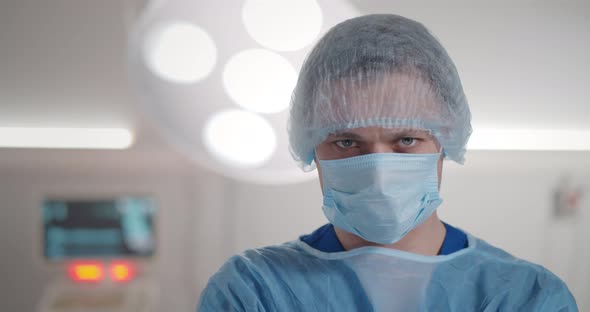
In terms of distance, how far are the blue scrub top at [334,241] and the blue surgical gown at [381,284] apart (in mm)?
33

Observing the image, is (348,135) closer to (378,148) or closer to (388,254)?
(378,148)

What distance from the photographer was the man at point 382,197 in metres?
0.95

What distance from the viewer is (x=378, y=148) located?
95 cm

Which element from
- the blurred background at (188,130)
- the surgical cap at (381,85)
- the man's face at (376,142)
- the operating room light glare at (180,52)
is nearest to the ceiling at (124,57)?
the blurred background at (188,130)

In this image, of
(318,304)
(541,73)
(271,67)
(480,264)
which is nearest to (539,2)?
(541,73)

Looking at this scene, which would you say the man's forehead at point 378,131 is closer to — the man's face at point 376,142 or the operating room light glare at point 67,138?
the man's face at point 376,142

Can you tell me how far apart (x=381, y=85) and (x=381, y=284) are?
39 cm

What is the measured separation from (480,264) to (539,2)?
1.11 m

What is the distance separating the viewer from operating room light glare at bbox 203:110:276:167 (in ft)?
5.64

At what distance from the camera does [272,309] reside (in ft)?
3.25

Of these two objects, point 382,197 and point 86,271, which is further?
point 86,271

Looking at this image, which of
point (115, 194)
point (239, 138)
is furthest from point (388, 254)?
point (115, 194)

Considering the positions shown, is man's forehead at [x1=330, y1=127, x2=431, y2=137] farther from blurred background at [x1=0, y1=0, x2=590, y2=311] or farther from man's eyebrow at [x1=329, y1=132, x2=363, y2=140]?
blurred background at [x1=0, y1=0, x2=590, y2=311]

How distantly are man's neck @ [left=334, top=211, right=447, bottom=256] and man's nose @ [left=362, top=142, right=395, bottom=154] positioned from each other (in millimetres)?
205
